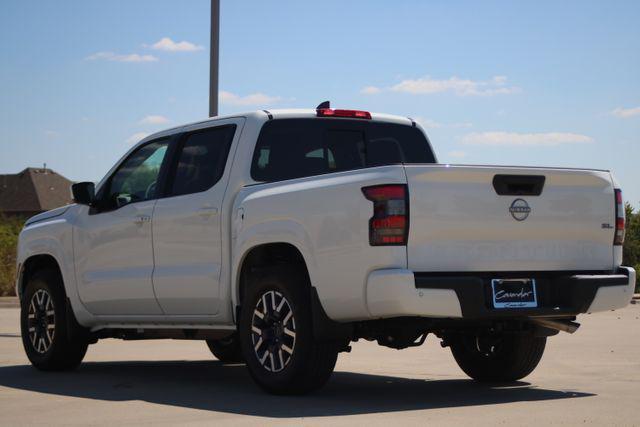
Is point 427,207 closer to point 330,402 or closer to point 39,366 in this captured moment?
point 330,402

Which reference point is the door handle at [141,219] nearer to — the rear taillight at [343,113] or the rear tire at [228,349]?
the rear taillight at [343,113]

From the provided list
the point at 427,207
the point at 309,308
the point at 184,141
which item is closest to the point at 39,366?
the point at 184,141

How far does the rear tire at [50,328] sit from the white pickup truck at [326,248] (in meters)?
0.03

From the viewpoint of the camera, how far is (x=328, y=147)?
9.86 m

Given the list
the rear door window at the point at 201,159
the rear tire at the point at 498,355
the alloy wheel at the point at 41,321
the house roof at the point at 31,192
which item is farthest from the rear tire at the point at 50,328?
the house roof at the point at 31,192

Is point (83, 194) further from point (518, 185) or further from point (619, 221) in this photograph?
point (619, 221)

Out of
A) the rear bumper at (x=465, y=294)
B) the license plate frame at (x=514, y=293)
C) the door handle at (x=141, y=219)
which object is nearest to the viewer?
the rear bumper at (x=465, y=294)

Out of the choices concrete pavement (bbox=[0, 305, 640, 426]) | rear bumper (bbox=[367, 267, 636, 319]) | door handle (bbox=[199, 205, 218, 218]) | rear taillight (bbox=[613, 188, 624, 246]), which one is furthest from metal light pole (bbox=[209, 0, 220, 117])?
rear bumper (bbox=[367, 267, 636, 319])

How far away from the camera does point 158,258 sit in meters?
9.97

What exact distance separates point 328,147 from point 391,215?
2186mm

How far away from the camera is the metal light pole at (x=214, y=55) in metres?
17.9

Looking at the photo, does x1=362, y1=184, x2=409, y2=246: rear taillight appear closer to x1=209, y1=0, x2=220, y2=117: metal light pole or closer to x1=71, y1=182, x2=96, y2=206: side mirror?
x1=71, y1=182, x2=96, y2=206: side mirror

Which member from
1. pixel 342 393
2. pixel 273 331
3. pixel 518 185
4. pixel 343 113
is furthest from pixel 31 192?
pixel 518 185

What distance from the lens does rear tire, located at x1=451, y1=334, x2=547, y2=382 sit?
→ 9641mm
